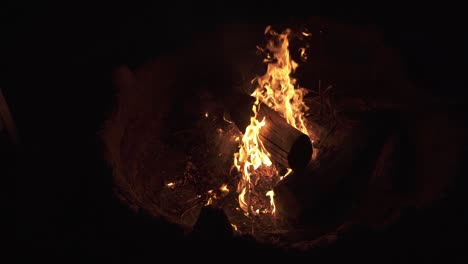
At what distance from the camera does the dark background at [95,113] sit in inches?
104

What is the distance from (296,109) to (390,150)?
2.92 ft

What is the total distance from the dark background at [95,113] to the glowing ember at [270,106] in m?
0.47

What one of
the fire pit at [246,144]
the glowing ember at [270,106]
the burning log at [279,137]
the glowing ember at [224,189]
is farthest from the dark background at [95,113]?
the glowing ember at [224,189]

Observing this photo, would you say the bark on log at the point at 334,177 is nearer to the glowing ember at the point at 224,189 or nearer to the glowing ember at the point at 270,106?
the glowing ember at the point at 270,106

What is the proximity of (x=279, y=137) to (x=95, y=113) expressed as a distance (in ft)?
5.40

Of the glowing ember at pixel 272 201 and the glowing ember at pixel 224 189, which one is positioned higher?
the glowing ember at pixel 224 189

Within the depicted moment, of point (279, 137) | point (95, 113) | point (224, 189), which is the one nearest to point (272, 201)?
point (224, 189)

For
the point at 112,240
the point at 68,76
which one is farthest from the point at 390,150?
the point at 68,76

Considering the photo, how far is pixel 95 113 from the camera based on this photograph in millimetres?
3602

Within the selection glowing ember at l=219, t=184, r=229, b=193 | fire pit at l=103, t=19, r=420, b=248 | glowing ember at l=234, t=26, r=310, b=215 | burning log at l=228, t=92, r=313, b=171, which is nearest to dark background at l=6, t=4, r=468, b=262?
fire pit at l=103, t=19, r=420, b=248

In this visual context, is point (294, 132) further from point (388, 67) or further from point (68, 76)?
point (68, 76)

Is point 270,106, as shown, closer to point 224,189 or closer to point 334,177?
point 224,189

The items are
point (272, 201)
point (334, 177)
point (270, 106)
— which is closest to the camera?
point (334, 177)

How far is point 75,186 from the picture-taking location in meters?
3.49
